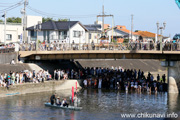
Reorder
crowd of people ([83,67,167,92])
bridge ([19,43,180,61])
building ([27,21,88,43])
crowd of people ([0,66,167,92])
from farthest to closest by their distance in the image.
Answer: building ([27,21,88,43]) < crowd of people ([83,67,167,92]) < crowd of people ([0,66,167,92]) < bridge ([19,43,180,61])

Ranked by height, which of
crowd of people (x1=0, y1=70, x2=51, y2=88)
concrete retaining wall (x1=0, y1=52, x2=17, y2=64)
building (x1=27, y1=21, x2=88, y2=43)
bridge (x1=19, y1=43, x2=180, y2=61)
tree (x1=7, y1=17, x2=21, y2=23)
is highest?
tree (x1=7, y1=17, x2=21, y2=23)

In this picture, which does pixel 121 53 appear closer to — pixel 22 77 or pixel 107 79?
pixel 107 79

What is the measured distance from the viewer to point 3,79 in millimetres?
42656

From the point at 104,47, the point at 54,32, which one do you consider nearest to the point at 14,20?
the point at 54,32

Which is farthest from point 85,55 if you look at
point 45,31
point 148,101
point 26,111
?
point 45,31

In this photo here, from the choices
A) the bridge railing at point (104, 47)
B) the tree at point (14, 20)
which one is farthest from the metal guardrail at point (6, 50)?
the tree at point (14, 20)

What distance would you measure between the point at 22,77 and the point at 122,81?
48.7 feet

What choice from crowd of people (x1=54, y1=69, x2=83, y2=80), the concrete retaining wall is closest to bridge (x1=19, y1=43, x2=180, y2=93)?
the concrete retaining wall

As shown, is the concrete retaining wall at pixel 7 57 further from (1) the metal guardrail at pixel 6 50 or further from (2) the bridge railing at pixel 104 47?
(2) the bridge railing at pixel 104 47

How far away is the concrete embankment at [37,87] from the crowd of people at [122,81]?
260 centimetres

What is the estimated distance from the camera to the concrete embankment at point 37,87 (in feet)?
139

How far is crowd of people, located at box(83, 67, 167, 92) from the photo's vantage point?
164 feet

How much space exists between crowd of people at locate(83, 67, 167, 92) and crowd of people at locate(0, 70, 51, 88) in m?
7.39

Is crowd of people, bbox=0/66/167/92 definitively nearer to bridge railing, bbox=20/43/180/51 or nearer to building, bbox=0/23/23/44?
bridge railing, bbox=20/43/180/51
